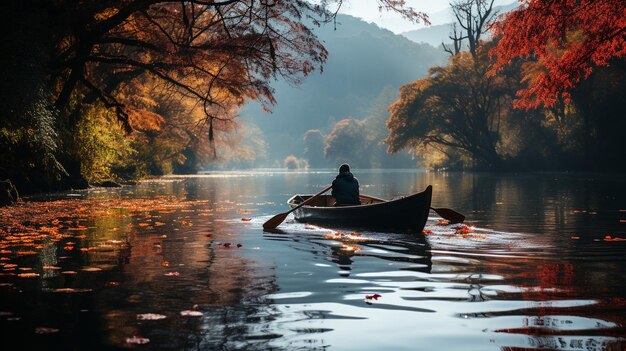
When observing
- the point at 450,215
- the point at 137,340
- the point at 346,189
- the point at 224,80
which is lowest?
the point at 137,340

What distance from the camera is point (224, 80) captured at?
28.2m

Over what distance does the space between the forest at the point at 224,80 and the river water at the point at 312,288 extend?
24.6ft

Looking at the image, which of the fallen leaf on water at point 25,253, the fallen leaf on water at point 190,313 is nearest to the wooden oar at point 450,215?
the fallen leaf on water at point 25,253

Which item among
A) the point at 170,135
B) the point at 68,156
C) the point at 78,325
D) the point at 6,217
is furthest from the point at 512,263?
the point at 170,135

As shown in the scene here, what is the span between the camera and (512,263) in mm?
11289

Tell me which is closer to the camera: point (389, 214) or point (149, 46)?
point (389, 214)

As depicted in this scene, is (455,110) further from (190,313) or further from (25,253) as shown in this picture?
(190,313)

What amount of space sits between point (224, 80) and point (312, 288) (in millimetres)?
20077

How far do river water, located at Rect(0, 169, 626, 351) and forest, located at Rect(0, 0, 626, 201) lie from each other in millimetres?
7503

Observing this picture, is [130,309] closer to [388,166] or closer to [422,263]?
[422,263]

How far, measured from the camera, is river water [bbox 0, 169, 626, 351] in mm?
6449

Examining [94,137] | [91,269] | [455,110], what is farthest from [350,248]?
[455,110]

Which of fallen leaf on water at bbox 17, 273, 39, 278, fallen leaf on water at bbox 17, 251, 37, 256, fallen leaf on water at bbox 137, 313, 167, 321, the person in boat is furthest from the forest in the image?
fallen leaf on water at bbox 137, 313, 167, 321

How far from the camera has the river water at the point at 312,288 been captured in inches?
254
